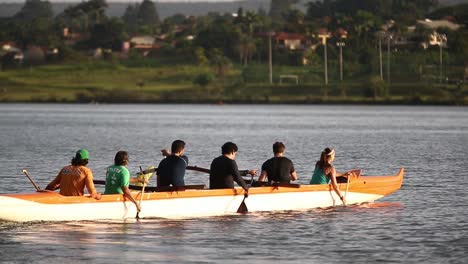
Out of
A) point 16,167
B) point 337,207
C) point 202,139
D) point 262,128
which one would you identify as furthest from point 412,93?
point 337,207

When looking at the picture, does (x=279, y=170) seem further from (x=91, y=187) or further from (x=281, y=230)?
(x=91, y=187)

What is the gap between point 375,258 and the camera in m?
25.0

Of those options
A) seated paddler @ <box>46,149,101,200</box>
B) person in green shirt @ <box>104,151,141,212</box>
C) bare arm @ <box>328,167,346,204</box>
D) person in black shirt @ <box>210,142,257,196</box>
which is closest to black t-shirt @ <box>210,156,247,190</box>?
person in black shirt @ <box>210,142,257,196</box>

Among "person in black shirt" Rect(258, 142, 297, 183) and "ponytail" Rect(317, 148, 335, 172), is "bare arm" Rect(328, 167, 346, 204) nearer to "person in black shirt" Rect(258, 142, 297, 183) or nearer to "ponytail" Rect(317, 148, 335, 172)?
"ponytail" Rect(317, 148, 335, 172)

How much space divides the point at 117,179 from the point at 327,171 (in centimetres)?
634

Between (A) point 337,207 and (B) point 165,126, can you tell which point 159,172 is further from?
(B) point 165,126

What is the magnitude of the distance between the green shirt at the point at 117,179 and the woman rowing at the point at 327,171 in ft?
19.6

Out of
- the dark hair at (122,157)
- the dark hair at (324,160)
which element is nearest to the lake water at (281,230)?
the dark hair at (324,160)

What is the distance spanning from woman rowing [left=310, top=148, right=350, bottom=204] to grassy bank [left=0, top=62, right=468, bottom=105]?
143 metres

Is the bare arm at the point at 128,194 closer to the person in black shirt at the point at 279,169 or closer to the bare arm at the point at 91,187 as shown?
the bare arm at the point at 91,187

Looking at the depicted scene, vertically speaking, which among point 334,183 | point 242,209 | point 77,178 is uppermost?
point 77,178

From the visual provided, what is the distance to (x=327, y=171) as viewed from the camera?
1278 inches

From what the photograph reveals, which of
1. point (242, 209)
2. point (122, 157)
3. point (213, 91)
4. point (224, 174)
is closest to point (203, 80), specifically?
point (213, 91)

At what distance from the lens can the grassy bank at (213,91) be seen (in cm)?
17725
